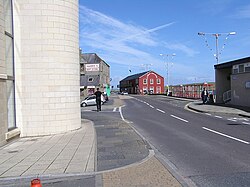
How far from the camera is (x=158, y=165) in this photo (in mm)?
6590

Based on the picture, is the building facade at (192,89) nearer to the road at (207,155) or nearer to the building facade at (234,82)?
the building facade at (234,82)

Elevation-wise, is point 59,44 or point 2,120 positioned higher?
point 59,44

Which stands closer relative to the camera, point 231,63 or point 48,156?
point 48,156

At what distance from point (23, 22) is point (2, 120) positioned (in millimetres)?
4079

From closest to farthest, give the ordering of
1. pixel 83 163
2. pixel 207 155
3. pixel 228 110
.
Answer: pixel 83 163 → pixel 207 155 → pixel 228 110

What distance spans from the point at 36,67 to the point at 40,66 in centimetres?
16

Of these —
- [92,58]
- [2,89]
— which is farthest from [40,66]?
[92,58]

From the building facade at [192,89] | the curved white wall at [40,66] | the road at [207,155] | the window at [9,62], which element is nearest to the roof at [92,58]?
the building facade at [192,89]

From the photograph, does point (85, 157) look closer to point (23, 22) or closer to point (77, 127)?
point (77, 127)

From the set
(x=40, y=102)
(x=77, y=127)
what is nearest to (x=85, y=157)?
(x=40, y=102)

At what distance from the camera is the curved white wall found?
1105cm

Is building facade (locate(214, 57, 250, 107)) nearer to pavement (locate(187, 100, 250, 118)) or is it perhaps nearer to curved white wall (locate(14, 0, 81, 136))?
pavement (locate(187, 100, 250, 118))

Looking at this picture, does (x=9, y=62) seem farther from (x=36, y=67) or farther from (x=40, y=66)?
(x=40, y=66)

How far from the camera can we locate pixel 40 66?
11.2 meters
